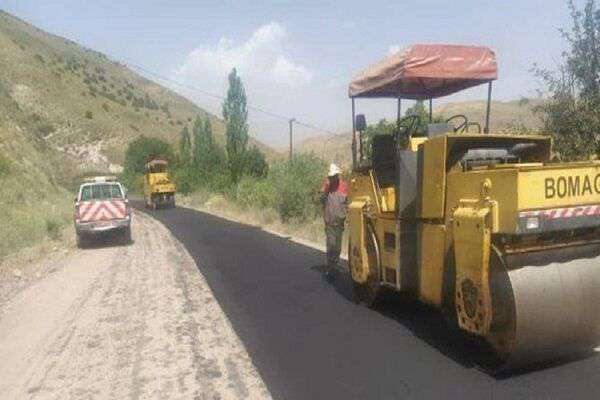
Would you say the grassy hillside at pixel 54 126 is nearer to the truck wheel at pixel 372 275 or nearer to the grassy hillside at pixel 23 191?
the grassy hillside at pixel 23 191

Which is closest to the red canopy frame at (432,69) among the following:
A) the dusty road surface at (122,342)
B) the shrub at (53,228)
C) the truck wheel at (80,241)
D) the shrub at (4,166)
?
the dusty road surface at (122,342)

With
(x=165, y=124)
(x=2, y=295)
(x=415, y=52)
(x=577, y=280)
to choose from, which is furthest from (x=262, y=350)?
(x=165, y=124)

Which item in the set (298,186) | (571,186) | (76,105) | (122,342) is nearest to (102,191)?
(298,186)

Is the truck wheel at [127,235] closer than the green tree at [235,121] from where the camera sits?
Yes

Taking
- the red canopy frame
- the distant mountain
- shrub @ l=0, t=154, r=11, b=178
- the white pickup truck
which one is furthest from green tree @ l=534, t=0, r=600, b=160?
the distant mountain

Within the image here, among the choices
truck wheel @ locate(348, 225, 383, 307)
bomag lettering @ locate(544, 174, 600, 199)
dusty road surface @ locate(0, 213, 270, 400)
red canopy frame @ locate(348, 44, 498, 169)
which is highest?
red canopy frame @ locate(348, 44, 498, 169)

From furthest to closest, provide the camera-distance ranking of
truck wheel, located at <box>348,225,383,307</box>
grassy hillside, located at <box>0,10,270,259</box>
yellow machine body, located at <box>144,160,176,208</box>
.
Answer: yellow machine body, located at <box>144,160,176,208</box> → grassy hillside, located at <box>0,10,270,259</box> → truck wheel, located at <box>348,225,383,307</box>

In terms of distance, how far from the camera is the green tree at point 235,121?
1572 inches

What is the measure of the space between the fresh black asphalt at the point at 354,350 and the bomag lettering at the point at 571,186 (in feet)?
5.24

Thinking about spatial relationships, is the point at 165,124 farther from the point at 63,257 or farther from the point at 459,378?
the point at 459,378

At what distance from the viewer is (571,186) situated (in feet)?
18.8

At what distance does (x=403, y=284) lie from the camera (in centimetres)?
753

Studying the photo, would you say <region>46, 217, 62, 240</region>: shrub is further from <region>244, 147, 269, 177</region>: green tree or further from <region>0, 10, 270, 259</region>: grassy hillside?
<region>244, 147, 269, 177</region>: green tree

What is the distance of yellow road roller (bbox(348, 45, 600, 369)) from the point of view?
5570 millimetres
